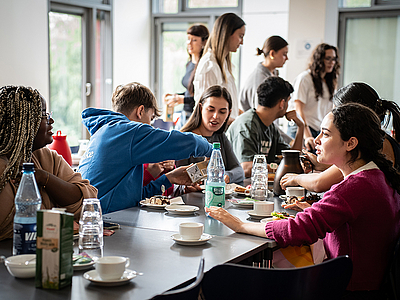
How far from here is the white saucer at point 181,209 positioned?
6.59 ft

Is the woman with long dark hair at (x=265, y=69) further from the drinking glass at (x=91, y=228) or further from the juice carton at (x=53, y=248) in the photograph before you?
the juice carton at (x=53, y=248)

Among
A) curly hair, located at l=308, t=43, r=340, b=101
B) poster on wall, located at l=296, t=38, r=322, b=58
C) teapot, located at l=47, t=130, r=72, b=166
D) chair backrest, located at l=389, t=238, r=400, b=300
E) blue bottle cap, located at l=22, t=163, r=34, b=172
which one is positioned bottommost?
chair backrest, located at l=389, t=238, r=400, b=300

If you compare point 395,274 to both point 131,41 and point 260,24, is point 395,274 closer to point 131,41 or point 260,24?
point 260,24

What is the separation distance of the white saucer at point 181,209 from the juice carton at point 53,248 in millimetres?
902

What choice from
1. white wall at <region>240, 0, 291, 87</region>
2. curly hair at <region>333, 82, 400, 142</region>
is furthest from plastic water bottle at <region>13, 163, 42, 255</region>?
white wall at <region>240, 0, 291, 87</region>

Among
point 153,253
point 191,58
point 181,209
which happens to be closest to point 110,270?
point 153,253

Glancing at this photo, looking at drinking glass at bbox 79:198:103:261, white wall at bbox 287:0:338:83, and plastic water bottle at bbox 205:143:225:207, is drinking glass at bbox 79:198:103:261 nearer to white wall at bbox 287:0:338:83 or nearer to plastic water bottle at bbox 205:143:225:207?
plastic water bottle at bbox 205:143:225:207

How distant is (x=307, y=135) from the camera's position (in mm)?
4496

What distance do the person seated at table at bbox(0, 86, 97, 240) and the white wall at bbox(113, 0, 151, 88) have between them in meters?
5.06

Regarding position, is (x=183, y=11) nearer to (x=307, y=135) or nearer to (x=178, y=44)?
(x=178, y=44)

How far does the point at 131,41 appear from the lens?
278 inches

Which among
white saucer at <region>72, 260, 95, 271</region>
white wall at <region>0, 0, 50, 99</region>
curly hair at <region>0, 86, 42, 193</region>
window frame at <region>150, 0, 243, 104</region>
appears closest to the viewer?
white saucer at <region>72, 260, 95, 271</region>

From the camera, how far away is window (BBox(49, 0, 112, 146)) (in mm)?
6062

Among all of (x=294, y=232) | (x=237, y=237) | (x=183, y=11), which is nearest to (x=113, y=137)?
(x=237, y=237)
